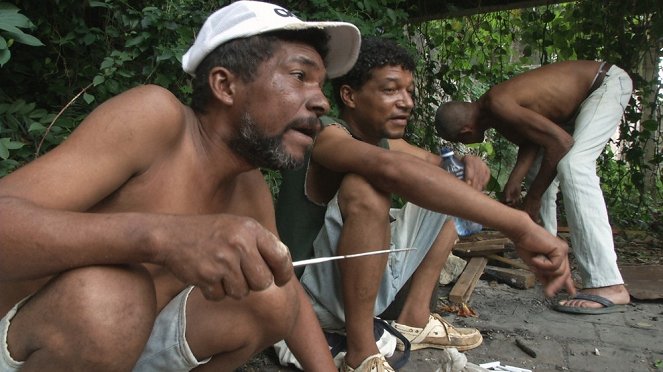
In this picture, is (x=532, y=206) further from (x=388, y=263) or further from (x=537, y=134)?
(x=388, y=263)

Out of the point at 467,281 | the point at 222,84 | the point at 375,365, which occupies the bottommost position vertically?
the point at 467,281

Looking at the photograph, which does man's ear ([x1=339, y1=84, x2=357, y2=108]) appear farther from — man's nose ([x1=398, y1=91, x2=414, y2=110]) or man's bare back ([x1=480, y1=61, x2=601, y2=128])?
man's bare back ([x1=480, y1=61, x2=601, y2=128])

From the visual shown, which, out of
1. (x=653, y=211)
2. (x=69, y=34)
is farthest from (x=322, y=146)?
(x=653, y=211)

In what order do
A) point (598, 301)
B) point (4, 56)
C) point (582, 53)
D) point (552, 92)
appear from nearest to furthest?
1. point (4, 56)
2. point (598, 301)
3. point (552, 92)
4. point (582, 53)

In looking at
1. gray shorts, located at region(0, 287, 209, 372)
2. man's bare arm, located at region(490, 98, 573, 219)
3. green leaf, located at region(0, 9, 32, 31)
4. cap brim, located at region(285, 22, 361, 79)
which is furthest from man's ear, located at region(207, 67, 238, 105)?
man's bare arm, located at region(490, 98, 573, 219)

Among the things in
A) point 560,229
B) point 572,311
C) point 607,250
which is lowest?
point 560,229

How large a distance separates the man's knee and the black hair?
25.7 inches

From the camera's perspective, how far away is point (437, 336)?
2717 mm

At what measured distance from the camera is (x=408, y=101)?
2.94 m

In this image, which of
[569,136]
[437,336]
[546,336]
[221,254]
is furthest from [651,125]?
[221,254]

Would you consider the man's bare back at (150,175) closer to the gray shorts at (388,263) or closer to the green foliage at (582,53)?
the gray shorts at (388,263)

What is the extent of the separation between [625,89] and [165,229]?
3.81m

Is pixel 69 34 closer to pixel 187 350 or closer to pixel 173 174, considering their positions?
pixel 173 174

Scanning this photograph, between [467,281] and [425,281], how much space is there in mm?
999
